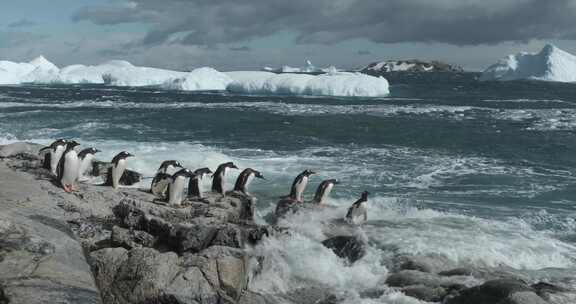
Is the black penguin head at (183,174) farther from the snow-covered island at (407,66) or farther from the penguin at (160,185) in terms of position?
the snow-covered island at (407,66)

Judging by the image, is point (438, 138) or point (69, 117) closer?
point (438, 138)

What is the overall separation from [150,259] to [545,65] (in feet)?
276

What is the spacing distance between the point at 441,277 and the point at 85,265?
5.25m

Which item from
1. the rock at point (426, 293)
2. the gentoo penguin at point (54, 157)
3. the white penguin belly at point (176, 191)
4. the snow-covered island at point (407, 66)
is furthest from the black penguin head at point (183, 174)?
the snow-covered island at point (407, 66)

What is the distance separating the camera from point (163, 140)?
87.8ft

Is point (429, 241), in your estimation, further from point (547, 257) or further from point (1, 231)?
point (1, 231)

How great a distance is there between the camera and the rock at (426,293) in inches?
333

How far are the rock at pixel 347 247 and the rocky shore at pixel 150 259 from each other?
0.02m

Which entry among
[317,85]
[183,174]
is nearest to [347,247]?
[183,174]

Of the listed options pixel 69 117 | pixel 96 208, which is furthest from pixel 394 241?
pixel 69 117

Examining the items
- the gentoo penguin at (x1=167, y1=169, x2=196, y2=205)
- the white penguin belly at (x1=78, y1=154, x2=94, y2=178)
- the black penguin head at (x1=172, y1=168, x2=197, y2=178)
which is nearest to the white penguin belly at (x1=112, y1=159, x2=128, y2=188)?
the white penguin belly at (x1=78, y1=154, x2=94, y2=178)

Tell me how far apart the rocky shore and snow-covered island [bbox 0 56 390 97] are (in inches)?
1927

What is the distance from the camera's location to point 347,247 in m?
10.6

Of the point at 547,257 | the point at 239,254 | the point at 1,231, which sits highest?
the point at 1,231
